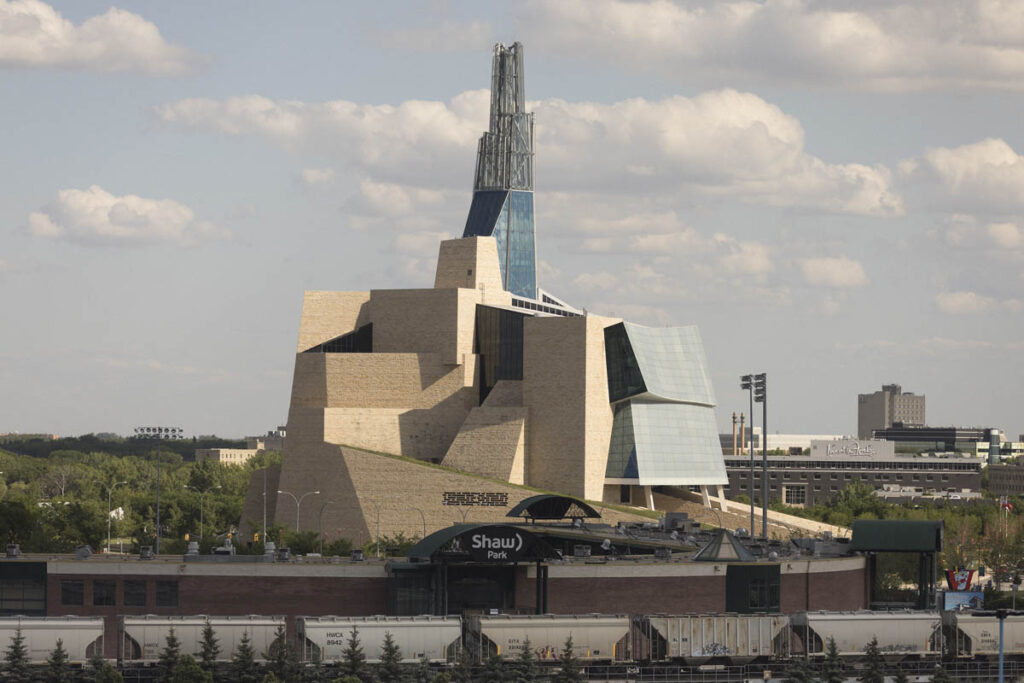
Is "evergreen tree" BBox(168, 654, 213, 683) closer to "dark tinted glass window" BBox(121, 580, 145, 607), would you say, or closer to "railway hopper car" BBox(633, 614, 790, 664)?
"dark tinted glass window" BBox(121, 580, 145, 607)

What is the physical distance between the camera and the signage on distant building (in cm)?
9562

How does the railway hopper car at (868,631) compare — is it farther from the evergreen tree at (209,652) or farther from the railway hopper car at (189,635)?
the evergreen tree at (209,652)

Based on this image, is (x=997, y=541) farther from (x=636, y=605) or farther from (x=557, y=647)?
(x=557, y=647)

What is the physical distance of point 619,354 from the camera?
18750 centimetres

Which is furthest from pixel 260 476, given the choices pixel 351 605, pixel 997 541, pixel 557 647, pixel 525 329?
pixel 557 647

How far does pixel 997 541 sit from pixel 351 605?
337ft

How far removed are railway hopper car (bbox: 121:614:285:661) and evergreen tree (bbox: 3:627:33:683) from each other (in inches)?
219

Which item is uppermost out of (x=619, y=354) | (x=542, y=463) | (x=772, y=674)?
(x=619, y=354)

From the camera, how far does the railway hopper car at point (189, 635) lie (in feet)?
276

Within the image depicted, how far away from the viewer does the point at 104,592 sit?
314ft

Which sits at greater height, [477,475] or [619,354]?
[619,354]

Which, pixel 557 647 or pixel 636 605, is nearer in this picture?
pixel 557 647

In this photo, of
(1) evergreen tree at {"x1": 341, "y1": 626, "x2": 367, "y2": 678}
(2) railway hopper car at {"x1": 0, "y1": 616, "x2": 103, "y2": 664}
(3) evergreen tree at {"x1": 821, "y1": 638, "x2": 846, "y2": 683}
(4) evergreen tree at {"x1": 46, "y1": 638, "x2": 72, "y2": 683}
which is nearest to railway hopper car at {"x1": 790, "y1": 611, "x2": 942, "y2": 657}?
(3) evergreen tree at {"x1": 821, "y1": 638, "x2": 846, "y2": 683}

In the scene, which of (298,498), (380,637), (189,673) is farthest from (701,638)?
(298,498)
